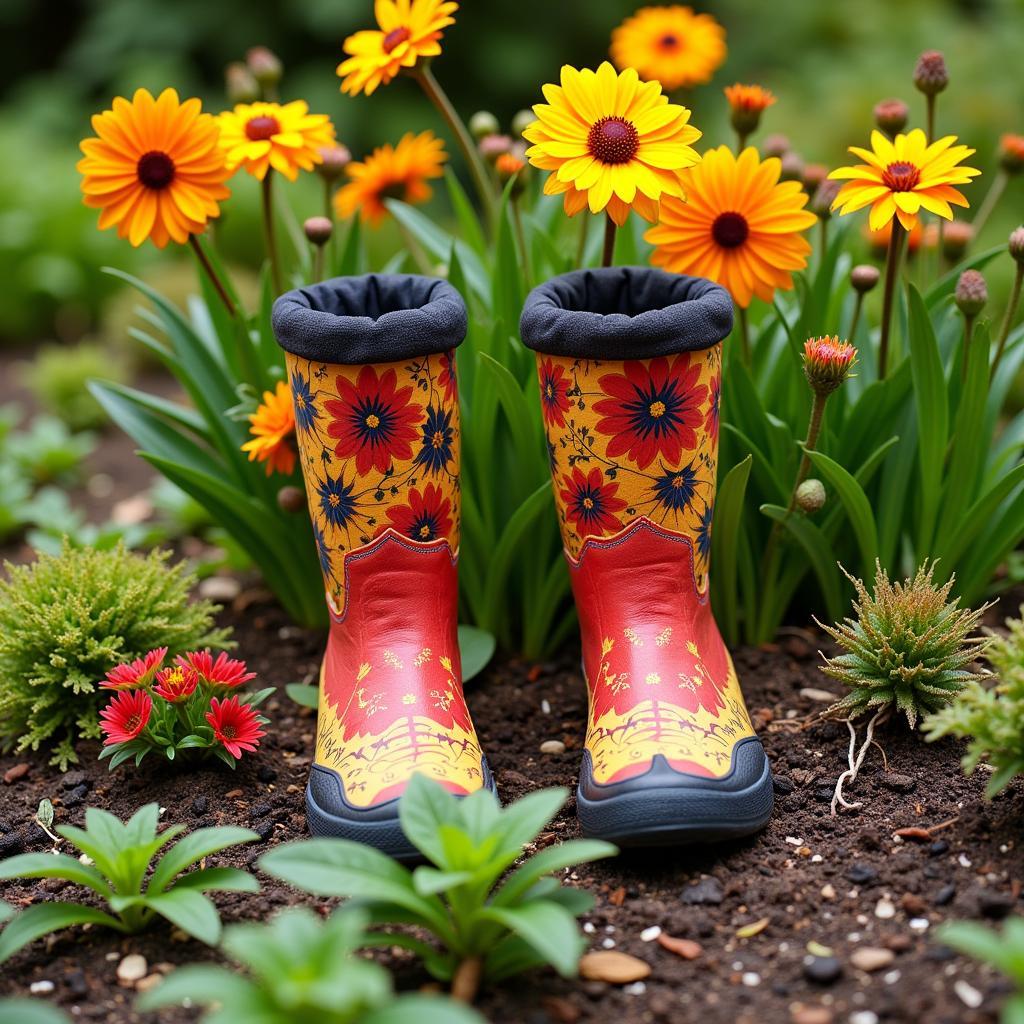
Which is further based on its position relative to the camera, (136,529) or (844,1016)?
(136,529)

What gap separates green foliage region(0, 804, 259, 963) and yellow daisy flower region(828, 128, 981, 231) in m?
1.12

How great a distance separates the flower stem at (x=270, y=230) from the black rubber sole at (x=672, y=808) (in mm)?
997

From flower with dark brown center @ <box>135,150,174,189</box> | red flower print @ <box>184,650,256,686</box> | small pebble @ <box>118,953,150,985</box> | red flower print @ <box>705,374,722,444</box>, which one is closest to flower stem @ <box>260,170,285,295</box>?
flower with dark brown center @ <box>135,150,174,189</box>

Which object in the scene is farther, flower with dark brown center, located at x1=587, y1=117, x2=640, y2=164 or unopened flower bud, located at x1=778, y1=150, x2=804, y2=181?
unopened flower bud, located at x1=778, y1=150, x2=804, y2=181

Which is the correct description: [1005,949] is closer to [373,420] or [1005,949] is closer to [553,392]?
[553,392]

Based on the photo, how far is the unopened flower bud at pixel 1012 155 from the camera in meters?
1.90

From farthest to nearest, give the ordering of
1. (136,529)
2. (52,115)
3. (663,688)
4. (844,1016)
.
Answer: (52,115) → (136,529) → (663,688) → (844,1016)

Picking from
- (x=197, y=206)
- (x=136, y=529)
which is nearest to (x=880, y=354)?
(x=197, y=206)

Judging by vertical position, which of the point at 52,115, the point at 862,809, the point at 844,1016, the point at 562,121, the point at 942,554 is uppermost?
the point at 52,115

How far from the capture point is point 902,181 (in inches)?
64.1

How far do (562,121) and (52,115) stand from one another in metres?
4.75

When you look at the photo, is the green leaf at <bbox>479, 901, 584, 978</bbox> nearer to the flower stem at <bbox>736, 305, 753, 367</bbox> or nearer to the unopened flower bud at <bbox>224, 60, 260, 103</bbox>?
the flower stem at <bbox>736, 305, 753, 367</bbox>

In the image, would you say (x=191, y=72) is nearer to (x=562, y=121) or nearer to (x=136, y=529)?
(x=136, y=529)

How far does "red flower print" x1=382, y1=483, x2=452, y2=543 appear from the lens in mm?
1662
